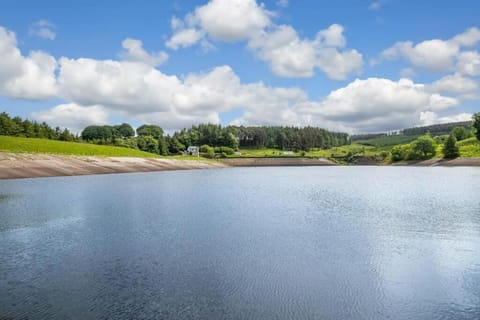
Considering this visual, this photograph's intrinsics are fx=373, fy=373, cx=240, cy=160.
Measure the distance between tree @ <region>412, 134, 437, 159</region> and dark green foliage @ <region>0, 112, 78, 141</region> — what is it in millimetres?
145023

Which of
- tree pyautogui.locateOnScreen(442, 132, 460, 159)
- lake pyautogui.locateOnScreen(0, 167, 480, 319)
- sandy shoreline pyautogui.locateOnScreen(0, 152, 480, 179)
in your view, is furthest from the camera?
tree pyautogui.locateOnScreen(442, 132, 460, 159)

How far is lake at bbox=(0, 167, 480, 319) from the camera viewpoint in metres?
10.4

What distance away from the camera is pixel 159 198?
37344mm

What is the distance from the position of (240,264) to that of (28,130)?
145353 millimetres

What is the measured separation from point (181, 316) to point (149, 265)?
4958 millimetres

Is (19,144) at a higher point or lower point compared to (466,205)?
higher

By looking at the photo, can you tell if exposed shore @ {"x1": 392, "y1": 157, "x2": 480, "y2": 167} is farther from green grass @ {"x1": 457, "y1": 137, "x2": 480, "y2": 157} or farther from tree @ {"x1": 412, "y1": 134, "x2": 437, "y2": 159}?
green grass @ {"x1": 457, "y1": 137, "x2": 480, "y2": 157}

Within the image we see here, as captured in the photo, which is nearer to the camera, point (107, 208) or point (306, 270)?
point (306, 270)

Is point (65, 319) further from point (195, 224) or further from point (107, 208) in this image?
point (107, 208)

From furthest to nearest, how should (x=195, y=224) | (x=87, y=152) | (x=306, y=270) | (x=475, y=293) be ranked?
(x=87, y=152) < (x=195, y=224) < (x=306, y=270) < (x=475, y=293)

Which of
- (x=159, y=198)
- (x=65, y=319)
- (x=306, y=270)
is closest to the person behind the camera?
(x=65, y=319)

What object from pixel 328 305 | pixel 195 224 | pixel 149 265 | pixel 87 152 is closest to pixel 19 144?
pixel 87 152

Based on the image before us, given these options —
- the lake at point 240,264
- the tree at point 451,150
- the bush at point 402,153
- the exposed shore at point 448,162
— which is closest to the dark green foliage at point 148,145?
the bush at point 402,153

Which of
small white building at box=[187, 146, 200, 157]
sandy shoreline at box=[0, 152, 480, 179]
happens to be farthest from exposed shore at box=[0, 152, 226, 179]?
small white building at box=[187, 146, 200, 157]
